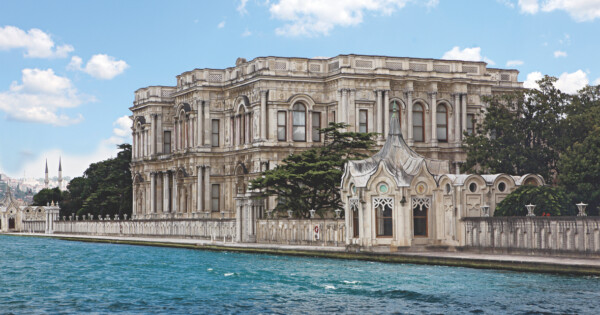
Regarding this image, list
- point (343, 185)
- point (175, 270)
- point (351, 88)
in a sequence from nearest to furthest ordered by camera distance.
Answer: point (175, 270)
point (343, 185)
point (351, 88)

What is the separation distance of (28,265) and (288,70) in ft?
84.0

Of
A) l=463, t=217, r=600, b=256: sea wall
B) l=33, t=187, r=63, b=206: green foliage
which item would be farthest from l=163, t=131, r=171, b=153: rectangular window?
l=463, t=217, r=600, b=256: sea wall

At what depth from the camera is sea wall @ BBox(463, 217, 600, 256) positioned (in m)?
29.1

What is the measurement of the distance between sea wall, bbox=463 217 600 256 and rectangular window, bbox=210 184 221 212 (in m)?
33.2

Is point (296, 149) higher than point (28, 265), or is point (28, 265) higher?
point (296, 149)

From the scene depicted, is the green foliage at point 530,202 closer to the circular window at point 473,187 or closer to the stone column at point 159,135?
the circular window at point 473,187

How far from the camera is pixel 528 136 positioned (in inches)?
2032

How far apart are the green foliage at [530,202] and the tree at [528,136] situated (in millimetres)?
12169

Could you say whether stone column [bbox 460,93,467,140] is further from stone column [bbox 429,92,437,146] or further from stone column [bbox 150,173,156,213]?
stone column [bbox 150,173,156,213]

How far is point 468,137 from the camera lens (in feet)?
178

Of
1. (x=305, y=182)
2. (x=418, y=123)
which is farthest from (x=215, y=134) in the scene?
(x=305, y=182)

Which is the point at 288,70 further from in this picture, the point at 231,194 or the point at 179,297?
the point at 179,297

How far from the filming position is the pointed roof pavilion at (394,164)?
3494cm

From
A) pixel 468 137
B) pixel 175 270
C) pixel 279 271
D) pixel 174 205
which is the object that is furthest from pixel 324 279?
pixel 174 205
